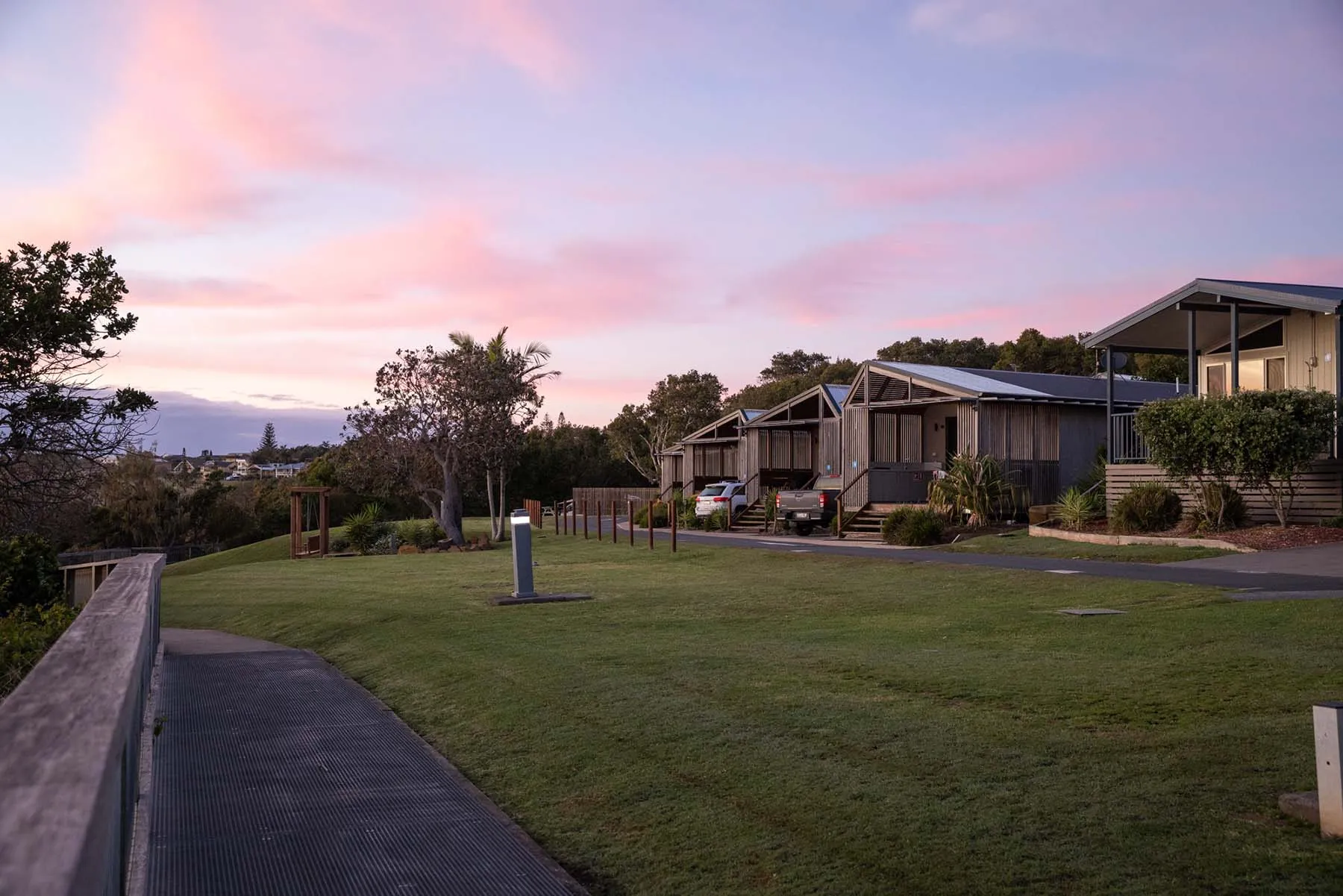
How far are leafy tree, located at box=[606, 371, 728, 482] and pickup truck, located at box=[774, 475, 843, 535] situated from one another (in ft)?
115

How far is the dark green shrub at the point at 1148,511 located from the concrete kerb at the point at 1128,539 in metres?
0.47

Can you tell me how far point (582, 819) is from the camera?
19.5 ft

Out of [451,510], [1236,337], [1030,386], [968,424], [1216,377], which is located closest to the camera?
[1236,337]

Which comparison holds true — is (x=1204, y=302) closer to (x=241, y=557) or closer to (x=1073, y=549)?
(x=1073, y=549)

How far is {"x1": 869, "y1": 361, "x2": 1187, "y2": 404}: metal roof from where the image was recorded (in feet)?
103

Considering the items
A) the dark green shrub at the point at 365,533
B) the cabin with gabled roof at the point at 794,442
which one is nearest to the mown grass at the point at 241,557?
the dark green shrub at the point at 365,533

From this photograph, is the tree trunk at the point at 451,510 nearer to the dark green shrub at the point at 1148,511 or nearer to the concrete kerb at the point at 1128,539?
the concrete kerb at the point at 1128,539

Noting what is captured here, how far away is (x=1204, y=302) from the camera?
24484 millimetres

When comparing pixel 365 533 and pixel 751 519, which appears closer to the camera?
pixel 365 533

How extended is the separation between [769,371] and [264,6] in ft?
253

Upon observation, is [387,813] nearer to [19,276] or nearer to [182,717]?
[182,717]

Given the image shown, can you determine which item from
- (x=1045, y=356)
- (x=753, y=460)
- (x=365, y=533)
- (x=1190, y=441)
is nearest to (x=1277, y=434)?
(x=1190, y=441)

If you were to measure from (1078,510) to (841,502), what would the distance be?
785 centimetres

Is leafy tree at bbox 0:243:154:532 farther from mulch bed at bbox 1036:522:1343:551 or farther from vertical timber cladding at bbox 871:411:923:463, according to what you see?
vertical timber cladding at bbox 871:411:923:463
